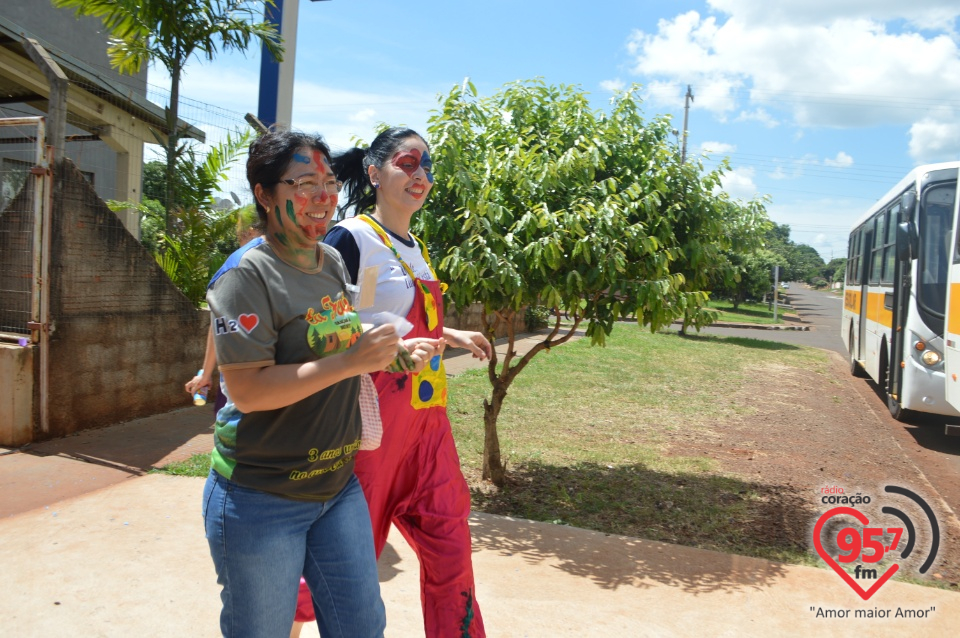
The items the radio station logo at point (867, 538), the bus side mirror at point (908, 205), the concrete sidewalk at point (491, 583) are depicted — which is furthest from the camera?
the bus side mirror at point (908, 205)

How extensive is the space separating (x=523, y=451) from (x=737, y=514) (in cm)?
204

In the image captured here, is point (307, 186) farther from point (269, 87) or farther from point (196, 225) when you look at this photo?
point (196, 225)

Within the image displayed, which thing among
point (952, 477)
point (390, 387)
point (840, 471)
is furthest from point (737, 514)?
point (390, 387)

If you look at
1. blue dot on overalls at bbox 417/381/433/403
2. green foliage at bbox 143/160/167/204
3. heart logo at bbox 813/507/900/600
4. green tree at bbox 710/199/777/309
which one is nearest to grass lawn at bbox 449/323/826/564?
heart logo at bbox 813/507/900/600

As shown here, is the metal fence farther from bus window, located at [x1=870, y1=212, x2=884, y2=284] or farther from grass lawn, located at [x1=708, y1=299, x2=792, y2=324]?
grass lawn, located at [x1=708, y1=299, x2=792, y2=324]

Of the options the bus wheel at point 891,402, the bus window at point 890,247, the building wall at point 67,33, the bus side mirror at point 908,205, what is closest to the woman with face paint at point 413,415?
the bus side mirror at point 908,205

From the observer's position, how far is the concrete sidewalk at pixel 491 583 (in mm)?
3121

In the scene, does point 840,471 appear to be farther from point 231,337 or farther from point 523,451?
point 231,337

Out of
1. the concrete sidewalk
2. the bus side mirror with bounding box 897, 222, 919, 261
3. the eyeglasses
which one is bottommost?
the concrete sidewalk

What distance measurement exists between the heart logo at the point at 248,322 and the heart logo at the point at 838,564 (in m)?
3.33

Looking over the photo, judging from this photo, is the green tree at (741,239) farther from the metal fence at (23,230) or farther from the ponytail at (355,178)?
the metal fence at (23,230)

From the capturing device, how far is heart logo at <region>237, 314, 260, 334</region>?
5.54 ft

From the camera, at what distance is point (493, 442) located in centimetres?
518

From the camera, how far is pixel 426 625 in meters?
2.64
